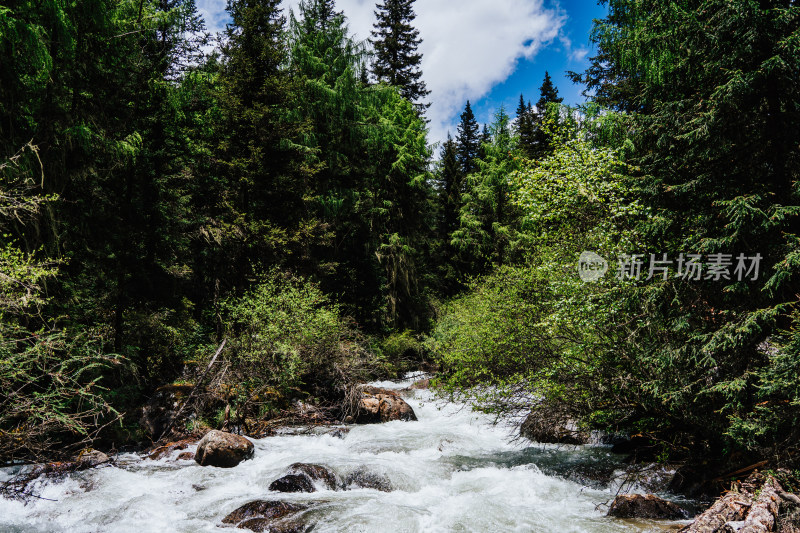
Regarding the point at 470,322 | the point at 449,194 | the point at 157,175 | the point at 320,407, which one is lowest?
the point at 320,407

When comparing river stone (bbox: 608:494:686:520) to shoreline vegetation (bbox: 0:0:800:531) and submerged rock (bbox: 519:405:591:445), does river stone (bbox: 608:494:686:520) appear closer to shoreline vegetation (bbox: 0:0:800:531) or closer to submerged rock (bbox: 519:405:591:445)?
shoreline vegetation (bbox: 0:0:800:531)

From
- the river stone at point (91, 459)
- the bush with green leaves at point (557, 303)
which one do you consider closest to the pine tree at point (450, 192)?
the bush with green leaves at point (557, 303)

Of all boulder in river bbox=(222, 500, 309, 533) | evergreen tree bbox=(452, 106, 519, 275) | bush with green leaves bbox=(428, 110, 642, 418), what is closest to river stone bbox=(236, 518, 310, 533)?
boulder in river bbox=(222, 500, 309, 533)

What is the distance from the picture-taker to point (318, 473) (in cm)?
816

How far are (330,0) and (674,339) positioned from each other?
25.8 m

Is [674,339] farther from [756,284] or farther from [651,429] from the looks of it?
[651,429]

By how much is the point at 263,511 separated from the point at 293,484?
46.0 inches

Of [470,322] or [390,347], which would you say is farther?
[390,347]

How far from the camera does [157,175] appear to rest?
1331 cm

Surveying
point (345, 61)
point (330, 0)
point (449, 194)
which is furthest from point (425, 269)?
point (330, 0)

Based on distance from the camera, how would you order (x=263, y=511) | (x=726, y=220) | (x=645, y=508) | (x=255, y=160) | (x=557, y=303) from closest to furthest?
(x=726, y=220), (x=645, y=508), (x=263, y=511), (x=557, y=303), (x=255, y=160)

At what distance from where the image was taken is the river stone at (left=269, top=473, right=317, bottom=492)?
770 cm
